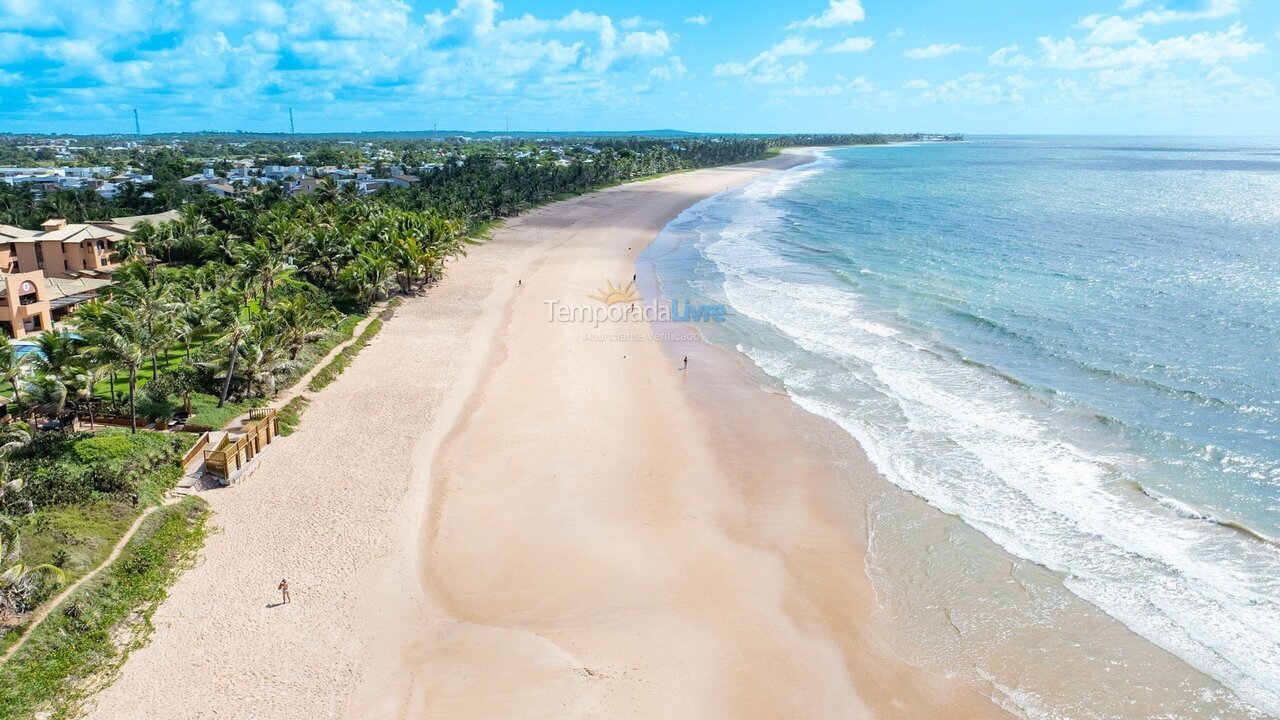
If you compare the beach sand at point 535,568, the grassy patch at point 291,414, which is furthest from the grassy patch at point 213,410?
the beach sand at point 535,568

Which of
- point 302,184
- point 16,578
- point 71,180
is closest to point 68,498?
point 16,578

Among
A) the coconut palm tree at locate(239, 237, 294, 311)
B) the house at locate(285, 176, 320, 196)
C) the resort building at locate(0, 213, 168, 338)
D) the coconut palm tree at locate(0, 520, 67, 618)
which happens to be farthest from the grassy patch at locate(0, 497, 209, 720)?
the house at locate(285, 176, 320, 196)

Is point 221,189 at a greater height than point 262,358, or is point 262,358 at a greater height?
point 221,189

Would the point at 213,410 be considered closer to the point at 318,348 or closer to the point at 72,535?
the point at 318,348

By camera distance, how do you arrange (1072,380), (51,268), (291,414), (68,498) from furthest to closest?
1. (51,268)
2. (1072,380)
3. (291,414)
4. (68,498)

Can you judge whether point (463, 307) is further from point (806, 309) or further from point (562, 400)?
point (806, 309)

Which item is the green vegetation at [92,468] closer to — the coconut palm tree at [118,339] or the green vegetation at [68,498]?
the green vegetation at [68,498]

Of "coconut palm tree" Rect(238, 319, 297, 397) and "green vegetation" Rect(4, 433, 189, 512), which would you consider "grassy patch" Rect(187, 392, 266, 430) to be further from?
"green vegetation" Rect(4, 433, 189, 512)
